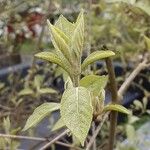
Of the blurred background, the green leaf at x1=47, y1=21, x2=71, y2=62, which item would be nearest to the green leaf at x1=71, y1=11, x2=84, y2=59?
the green leaf at x1=47, y1=21, x2=71, y2=62

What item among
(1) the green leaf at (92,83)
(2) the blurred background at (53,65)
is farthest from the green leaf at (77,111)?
(2) the blurred background at (53,65)

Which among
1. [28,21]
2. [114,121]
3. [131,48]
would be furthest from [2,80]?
[114,121]

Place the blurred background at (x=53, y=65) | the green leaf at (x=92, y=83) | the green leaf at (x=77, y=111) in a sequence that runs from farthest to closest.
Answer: the blurred background at (x=53, y=65)
the green leaf at (x=92, y=83)
the green leaf at (x=77, y=111)

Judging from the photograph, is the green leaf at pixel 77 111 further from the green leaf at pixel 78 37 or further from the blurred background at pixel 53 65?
the blurred background at pixel 53 65

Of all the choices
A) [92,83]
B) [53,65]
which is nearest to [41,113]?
[92,83]

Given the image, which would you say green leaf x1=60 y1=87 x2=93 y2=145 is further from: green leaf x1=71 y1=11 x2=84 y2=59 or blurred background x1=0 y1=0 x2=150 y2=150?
blurred background x1=0 y1=0 x2=150 y2=150

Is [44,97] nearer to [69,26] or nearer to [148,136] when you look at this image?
[148,136]
